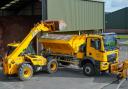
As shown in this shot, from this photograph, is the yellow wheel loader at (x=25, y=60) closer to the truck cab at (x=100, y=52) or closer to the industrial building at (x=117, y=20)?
the truck cab at (x=100, y=52)

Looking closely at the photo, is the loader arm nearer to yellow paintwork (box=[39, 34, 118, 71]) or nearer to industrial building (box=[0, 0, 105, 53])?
yellow paintwork (box=[39, 34, 118, 71])

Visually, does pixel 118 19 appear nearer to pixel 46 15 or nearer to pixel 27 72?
Result: pixel 46 15

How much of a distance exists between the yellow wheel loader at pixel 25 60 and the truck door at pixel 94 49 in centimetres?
204

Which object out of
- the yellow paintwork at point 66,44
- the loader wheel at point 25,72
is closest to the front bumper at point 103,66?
the yellow paintwork at point 66,44

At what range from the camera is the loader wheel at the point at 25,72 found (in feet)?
57.7

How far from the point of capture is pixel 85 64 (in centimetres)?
1914

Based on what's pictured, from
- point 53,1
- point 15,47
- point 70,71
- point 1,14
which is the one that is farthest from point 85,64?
point 1,14

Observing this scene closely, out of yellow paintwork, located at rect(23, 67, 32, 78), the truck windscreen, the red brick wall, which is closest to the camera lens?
yellow paintwork, located at rect(23, 67, 32, 78)

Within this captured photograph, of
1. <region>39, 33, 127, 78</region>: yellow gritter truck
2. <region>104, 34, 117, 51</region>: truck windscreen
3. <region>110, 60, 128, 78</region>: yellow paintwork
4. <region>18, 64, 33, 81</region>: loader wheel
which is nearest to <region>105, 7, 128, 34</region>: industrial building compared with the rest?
<region>39, 33, 127, 78</region>: yellow gritter truck

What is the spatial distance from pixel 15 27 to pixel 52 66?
880cm

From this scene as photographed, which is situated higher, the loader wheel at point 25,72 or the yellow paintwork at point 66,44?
the yellow paintwork at point 66,44

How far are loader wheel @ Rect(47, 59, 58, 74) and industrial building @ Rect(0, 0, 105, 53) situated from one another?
11.2ft

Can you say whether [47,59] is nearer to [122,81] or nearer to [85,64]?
[85,64]

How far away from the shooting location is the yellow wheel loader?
17.7 metres
